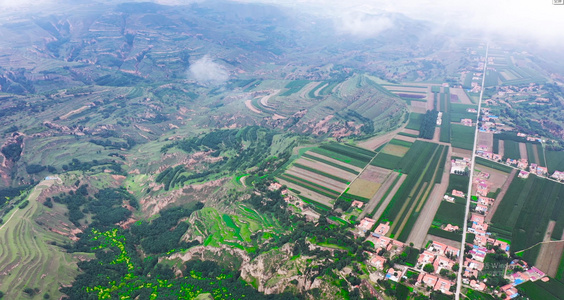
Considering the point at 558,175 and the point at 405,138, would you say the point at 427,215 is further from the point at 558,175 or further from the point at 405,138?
the point at 405,138

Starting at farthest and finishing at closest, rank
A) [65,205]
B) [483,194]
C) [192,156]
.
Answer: [192,156] < [65,205] < [483,194]

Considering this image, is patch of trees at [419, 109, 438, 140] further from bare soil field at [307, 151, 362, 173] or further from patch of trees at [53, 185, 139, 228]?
patch of trees at [53, 185, 139, 228]

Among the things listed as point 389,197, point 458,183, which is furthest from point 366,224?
point 458,183

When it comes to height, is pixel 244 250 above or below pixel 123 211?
above

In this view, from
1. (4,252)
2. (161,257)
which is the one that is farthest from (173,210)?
(4,252)

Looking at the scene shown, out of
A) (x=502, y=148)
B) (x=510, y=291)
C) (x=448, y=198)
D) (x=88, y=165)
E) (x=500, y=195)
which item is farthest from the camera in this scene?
(x=88, y=165)

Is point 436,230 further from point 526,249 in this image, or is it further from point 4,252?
point 4,252

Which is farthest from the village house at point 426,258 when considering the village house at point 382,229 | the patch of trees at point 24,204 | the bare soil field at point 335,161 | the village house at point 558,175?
the patch of trees at point 24,204
